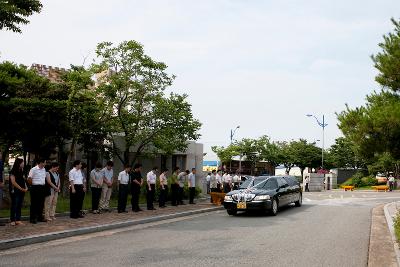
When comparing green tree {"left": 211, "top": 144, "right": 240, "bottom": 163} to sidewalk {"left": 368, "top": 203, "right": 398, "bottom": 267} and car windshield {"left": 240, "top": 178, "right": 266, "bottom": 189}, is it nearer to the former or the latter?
car windshield {"left": 240, "top": 178, "right": 266, "bottom": 189}

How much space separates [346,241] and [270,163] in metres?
62.3

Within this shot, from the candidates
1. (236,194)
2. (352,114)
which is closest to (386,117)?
(352,114)

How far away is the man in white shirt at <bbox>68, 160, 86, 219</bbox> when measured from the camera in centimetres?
1404

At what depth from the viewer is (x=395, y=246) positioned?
9.80 meters

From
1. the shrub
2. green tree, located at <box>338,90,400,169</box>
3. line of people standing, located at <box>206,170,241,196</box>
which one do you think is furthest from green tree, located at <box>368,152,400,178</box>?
green tree, located at <box>338,90,400,169</box>

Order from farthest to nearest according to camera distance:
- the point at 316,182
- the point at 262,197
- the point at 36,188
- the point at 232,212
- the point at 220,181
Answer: the point at 316,182
the point at 220,181
the point at 232,212
the point at 262,197
the point at 36,188

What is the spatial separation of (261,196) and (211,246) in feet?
23.2

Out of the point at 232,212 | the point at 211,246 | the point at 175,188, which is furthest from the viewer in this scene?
the point at 175,188

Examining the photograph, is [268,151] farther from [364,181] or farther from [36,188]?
[36,188]

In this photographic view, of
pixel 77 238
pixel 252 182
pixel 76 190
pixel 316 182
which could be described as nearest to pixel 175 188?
pixel 252 182

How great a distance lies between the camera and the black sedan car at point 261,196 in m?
16.4

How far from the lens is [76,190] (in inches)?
553

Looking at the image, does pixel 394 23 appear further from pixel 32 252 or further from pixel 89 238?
pixel 32 252

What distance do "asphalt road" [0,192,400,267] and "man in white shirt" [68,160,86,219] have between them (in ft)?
7.58
